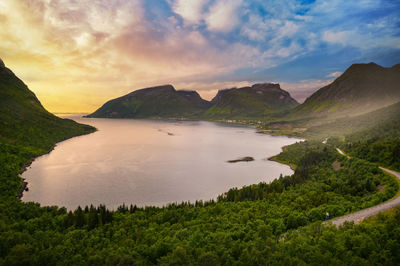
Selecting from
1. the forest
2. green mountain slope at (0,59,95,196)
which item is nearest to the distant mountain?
green mountain slope at (0,59,95,196)

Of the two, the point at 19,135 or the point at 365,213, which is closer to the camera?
the point at 365,213

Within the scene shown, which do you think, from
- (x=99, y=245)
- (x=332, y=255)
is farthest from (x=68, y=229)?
(x=332, y=255)

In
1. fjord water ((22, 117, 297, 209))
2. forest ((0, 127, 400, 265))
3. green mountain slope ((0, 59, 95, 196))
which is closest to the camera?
forest ((0, 127, 400, 265))

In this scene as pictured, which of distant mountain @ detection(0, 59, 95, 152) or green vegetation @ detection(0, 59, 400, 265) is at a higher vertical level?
distant mountain @ detection(0, 59, 95, 152)

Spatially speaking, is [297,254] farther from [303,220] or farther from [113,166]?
[113,166]

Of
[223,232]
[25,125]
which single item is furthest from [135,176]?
[25,125]

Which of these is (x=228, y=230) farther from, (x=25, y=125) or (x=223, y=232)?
(x=25, y=125)

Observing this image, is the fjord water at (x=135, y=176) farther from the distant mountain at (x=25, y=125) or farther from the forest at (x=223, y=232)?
the distant mountain at (x=25, y=125)

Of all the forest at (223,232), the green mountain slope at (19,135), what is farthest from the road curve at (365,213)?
the green mountain slope at (19,135)

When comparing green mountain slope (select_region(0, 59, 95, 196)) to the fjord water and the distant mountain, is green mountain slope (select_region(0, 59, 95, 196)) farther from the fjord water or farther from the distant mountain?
the fjord water
